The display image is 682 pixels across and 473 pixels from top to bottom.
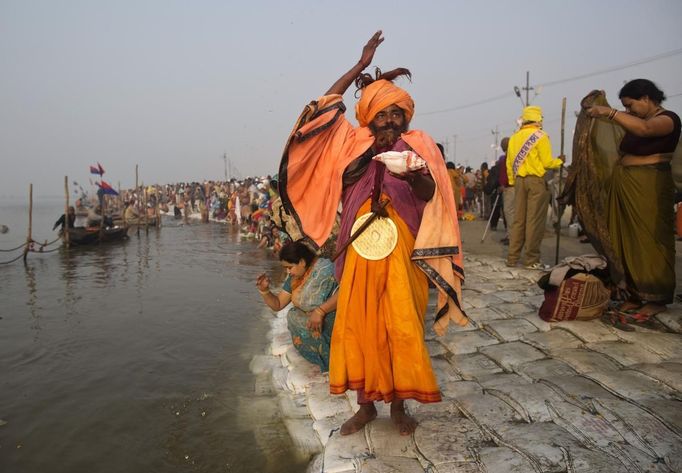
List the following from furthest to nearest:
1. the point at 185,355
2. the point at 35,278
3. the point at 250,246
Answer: the point at 250,246 → the point at 35,278 → the point at 185,355

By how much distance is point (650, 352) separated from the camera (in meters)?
3.27

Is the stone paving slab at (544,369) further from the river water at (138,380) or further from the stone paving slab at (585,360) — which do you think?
the river water at (138,380)

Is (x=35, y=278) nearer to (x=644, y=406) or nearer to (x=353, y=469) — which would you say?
(x=353, y=469)

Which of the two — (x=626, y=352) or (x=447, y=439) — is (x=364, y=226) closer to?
(x=447, y=439)

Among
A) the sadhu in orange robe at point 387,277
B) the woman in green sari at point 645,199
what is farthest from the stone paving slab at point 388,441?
the woman in green sari at point 645,199

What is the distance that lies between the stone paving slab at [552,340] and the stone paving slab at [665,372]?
52 centimetres

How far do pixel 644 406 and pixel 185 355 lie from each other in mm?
4214

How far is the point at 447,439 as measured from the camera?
2.42 meters

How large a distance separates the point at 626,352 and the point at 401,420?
6.30ft

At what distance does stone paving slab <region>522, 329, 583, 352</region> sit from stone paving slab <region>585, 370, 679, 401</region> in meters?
0.55

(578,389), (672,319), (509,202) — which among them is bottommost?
(578,389)

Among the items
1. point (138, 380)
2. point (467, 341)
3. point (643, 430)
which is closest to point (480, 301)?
point (467, 341)

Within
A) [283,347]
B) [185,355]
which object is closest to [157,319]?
[185,355]

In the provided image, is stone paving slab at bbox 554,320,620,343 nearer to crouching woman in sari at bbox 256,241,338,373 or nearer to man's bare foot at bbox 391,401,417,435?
man's bare foot at bbox 391,401,417,435
